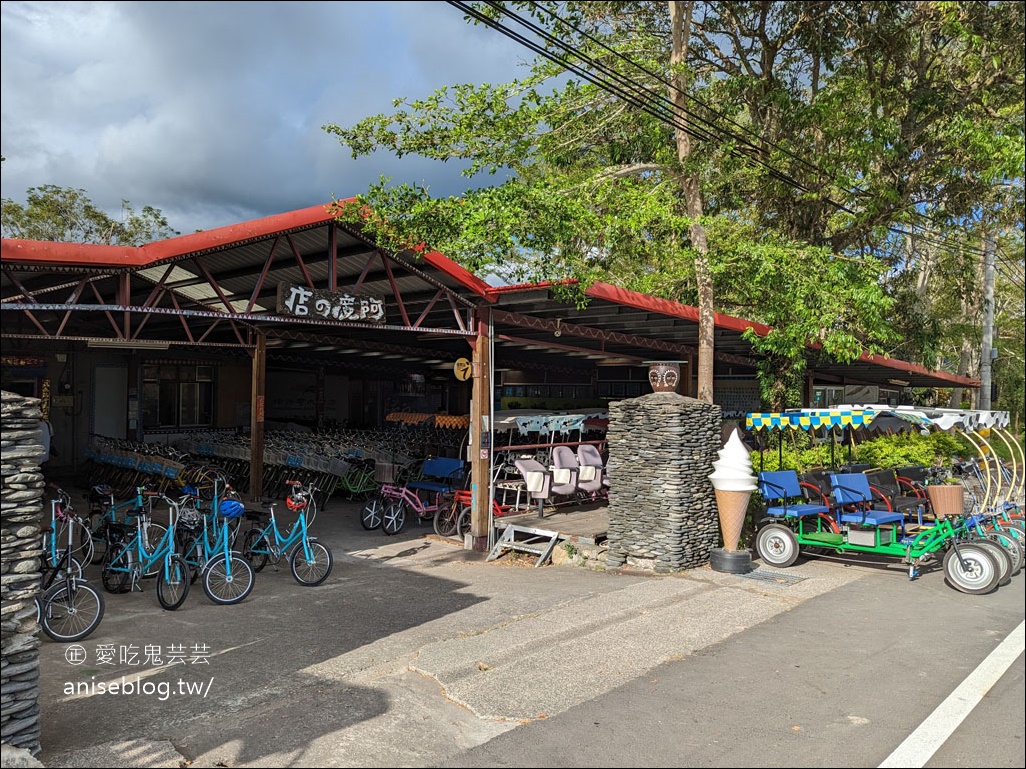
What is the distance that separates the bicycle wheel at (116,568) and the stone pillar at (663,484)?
5.66 metres

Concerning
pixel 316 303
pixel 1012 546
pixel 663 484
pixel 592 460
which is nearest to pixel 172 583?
pixel 316 303

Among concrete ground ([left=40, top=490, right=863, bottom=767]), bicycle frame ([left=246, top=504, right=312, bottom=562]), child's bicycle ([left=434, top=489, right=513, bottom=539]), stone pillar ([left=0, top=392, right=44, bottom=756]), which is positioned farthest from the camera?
child's bicycle ([left=434, top=489, right=513, bottom=539])

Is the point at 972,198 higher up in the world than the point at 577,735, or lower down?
higher up

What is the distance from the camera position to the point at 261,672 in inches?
227

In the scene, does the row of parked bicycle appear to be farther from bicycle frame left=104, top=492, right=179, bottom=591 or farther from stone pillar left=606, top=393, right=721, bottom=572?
stone pillar left=606, top=393, right=721, bottom=572

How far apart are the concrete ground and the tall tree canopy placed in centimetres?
430

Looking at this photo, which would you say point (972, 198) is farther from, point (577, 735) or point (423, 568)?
point (577, 735)

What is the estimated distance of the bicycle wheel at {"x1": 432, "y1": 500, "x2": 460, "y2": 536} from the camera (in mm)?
12023

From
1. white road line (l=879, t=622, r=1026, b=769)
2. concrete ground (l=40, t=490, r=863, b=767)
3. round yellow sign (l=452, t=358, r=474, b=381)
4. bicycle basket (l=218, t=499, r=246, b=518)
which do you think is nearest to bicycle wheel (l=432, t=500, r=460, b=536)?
round yellow sign (l=452, t=358, r=474, b=381)

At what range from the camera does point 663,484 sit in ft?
30.9

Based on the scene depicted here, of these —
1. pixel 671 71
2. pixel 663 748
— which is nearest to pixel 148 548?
pixel 663 748

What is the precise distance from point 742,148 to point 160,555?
11.5 meters

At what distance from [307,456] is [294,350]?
188 inches

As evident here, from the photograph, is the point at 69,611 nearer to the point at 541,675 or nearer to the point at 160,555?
the point at 160,555
